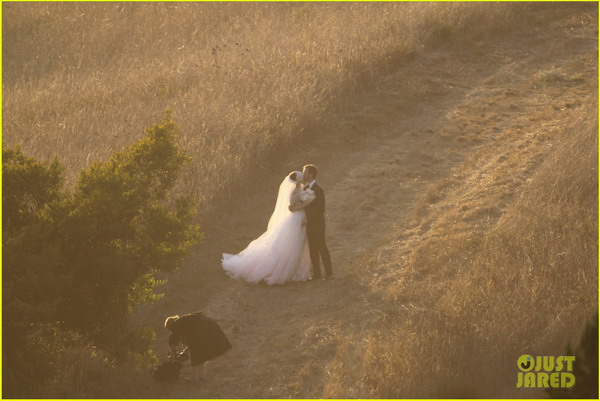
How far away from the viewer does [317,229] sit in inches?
622

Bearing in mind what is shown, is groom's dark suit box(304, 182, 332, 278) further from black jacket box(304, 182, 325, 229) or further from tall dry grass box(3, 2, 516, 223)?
tall dry grass box(3, 2, 516, 223)

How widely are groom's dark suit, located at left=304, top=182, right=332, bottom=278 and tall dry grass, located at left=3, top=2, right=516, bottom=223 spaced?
2.42 metres

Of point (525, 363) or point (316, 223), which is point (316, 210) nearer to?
point (316, 223)

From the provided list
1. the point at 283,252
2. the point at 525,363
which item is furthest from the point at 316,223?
the point at 525,363

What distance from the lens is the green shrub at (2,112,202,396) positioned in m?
12.0

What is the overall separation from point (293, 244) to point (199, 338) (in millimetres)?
3422

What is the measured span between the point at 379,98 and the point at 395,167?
3333 mm

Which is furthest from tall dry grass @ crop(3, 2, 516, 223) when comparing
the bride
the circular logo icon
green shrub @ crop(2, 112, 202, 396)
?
the circular logo icon

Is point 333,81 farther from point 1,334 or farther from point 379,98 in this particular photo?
point 1,334

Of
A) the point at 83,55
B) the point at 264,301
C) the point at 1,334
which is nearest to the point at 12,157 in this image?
the point at 1,334

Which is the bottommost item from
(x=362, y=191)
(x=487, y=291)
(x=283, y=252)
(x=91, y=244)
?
(x=487, y=291)

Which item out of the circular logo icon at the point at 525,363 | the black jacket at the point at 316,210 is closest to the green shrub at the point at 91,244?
the black jacket at the point at 316,210

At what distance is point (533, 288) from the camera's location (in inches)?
514

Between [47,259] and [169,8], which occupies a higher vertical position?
[169,8]
